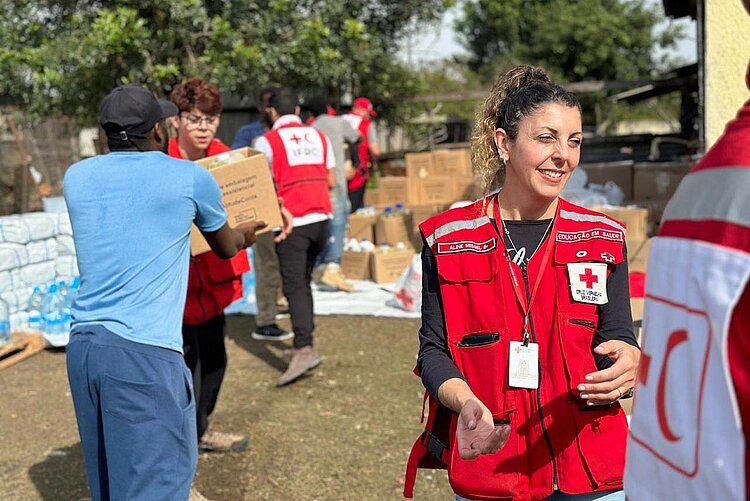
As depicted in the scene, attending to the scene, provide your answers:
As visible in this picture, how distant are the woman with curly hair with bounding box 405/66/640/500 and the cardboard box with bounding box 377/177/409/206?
8997mm

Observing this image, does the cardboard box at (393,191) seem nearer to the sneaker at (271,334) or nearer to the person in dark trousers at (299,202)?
the sneaker at (271,334)

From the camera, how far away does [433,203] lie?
10539 millimetres

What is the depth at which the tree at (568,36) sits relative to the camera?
33.5 metres

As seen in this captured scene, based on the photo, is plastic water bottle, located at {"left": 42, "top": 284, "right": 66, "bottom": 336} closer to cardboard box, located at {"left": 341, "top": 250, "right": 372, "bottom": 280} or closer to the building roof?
cardboard box, located at {"left": 341, "top": 250, "right": 372, "bottom": 280}

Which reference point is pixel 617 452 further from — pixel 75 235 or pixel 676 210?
pixel 75 235

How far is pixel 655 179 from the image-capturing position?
9945 millimetres

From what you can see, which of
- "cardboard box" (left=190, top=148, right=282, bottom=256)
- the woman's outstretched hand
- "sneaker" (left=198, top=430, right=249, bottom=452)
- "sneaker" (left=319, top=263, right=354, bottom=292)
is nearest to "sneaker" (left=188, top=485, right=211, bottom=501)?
"sneaker" (left=198, top=430, right=249, bottom=452)

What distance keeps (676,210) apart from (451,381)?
98cm

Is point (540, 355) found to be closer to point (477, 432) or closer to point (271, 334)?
point (477, 432)

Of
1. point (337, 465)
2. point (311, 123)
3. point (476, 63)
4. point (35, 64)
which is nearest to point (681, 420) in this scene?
point (337, 465)

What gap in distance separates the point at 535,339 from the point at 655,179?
27.6ft

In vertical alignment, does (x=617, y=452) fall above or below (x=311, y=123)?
below

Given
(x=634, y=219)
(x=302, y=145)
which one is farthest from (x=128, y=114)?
(x=634, y=219)

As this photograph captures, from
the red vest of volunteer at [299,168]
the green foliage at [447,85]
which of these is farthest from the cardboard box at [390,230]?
the green foliage at [447,85]
